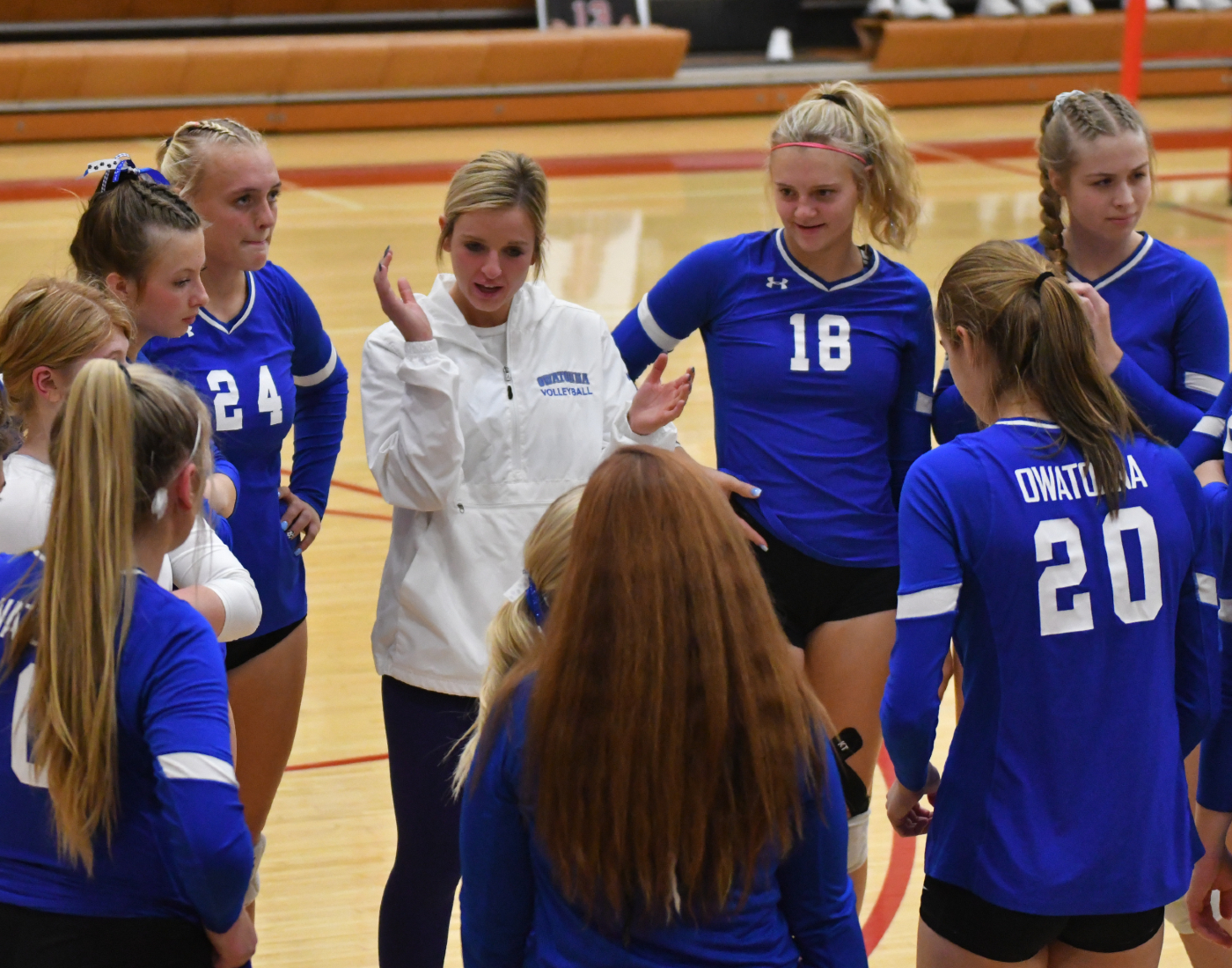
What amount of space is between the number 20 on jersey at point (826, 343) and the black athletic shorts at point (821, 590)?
0.34 m

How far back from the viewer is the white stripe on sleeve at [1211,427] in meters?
2.42

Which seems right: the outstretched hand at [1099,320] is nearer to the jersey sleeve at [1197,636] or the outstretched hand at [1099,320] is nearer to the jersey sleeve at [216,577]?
the jersey sleeve at [1197,636]

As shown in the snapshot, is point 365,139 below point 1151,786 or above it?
above

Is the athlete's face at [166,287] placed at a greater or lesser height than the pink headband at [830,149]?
lesser

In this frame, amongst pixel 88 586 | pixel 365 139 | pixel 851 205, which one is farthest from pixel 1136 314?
pixel 365 139

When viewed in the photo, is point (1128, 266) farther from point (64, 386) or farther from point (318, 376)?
point (64, 386)

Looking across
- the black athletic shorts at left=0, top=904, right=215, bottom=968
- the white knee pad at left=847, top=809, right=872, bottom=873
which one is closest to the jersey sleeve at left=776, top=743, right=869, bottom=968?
the black athletic shorts at left=0, top=904, right=215, bottom=968

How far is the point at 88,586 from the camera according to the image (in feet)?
5.27

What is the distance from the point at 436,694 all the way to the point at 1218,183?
11196 millimetres

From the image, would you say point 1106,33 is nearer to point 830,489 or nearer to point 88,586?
point 830,489

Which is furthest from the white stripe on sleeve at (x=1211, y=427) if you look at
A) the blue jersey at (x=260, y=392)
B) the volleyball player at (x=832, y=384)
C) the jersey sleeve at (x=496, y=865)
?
the blue jersey at (x=260, y=392)

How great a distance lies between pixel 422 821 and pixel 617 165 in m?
10.9

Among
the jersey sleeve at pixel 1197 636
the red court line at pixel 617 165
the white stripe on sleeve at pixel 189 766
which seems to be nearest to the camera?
the white stripe on sleeve at pixel 189 766

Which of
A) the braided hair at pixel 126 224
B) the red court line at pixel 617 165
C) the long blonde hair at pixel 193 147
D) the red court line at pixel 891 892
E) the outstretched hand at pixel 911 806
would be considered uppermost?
the red court line at pixel 617 165
